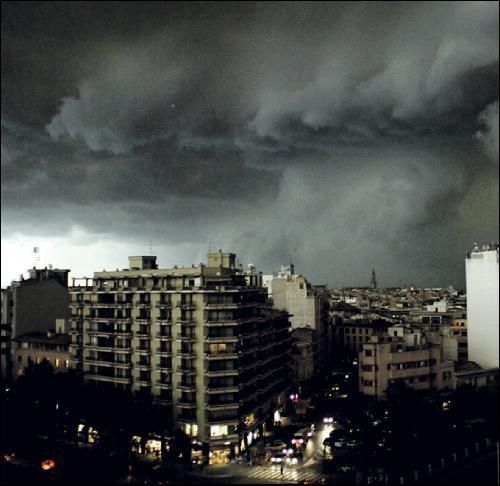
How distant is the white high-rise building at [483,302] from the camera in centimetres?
1634

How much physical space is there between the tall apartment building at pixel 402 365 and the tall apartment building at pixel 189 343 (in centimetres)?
326

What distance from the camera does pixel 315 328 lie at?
1092 inches

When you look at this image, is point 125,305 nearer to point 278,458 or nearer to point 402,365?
point 278,458

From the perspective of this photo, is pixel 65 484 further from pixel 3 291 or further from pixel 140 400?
pixel 3 291

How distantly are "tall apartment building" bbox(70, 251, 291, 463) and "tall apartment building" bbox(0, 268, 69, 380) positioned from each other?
4988 mm

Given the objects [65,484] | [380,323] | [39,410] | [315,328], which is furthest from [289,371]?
[65,484]

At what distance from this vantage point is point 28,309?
2425 cm

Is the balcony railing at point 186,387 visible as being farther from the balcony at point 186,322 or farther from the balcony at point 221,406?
the balcony at point 186,322

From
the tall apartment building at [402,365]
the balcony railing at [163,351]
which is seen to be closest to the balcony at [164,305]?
the balcony railing at [163,351]

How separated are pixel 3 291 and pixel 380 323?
1649 centimetres

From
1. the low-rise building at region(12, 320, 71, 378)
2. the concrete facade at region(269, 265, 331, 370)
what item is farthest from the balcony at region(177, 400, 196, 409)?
the concrete facade at region(269, 265, 331, 370)

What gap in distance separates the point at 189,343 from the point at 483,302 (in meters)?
8.24

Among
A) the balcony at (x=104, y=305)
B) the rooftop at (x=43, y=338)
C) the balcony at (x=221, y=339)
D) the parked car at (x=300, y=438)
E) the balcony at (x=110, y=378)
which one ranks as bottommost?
the parked car at (x=300, y=438)

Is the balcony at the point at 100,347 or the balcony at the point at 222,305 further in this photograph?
the balcony at the point at 100,347
